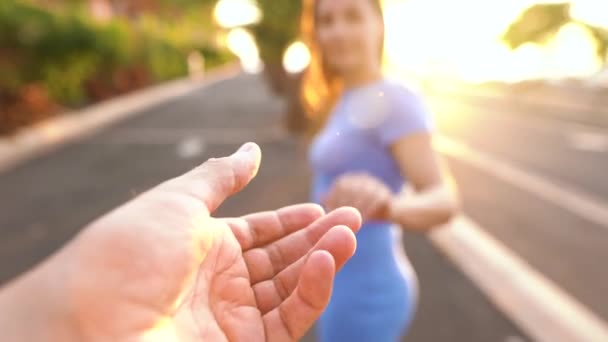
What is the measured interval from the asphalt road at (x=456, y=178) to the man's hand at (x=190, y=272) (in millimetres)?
104

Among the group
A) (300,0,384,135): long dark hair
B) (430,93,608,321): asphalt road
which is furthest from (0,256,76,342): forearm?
(430,93,608,321): asphalt road

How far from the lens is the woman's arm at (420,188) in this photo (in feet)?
5.57

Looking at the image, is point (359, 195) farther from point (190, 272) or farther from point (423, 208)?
point (190, 272)

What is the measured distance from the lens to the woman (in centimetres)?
173

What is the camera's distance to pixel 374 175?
1820 millimetres

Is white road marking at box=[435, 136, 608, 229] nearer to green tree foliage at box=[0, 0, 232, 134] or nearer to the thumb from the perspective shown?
the thumb

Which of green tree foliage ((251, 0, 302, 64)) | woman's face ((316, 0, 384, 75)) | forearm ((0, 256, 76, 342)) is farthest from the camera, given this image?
green tree foliage ((251, 0, 302, 64))

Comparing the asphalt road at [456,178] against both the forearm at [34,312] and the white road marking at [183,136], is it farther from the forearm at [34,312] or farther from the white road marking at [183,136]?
A: the forearm at [34,312]

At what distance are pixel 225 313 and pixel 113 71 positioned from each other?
18961 millimetres

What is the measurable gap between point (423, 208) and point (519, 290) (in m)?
2.74

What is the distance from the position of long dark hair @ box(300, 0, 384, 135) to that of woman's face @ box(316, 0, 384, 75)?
0.16 m

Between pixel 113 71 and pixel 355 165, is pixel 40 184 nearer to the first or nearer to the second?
pixel 355 165

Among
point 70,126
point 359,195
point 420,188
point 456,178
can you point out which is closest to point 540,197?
point 456,178

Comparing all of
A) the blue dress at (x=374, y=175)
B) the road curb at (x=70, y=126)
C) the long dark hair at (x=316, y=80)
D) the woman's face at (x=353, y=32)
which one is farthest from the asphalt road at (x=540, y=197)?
the road curb at (x=70, y=126)
